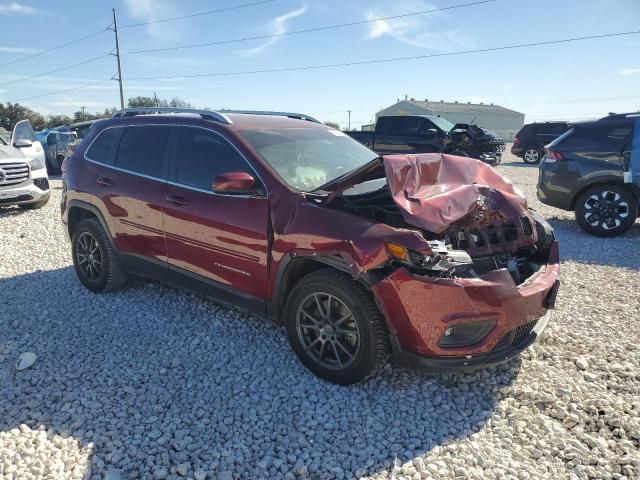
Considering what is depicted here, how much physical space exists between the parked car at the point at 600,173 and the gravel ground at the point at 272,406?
3.28 metres

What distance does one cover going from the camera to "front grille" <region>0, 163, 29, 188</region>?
8.69 m

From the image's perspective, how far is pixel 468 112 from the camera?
2598 inches

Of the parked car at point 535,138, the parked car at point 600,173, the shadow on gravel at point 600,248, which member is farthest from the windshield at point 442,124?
the shadow on gravel at point 600,248

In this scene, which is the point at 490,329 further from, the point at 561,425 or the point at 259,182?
the point at 259,182

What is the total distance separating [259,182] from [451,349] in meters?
1.74

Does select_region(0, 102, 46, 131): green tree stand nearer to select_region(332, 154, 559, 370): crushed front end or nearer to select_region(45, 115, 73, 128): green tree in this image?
select_region(45, 115, 73, 128): green tree

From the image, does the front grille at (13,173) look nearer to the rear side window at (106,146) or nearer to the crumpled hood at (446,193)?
the rear side window at (106,146)

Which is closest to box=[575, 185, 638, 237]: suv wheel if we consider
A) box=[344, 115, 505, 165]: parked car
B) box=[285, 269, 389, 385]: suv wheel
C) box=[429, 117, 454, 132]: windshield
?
box=[285, 269, 389, 385]: suv wheel

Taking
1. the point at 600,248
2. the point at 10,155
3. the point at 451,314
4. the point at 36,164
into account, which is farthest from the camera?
the point at 36,164

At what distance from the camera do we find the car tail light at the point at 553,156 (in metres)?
7.48

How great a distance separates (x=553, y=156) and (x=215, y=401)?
6.88m

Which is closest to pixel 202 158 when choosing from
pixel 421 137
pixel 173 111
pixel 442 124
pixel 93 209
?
pixel 173 111

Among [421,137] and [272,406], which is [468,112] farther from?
[272,406]

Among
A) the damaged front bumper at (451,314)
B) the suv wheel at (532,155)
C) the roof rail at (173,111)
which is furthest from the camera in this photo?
the suv wheel at (532,155)
